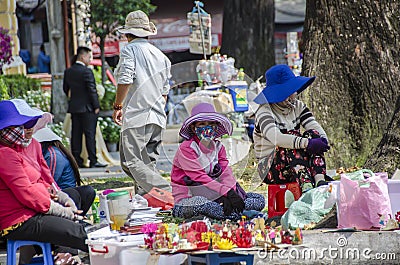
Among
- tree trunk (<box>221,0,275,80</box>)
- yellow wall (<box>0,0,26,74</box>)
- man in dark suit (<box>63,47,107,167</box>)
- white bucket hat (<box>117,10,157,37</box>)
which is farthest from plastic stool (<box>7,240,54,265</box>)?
tree trunk (<box>221,0,275,80</box>)

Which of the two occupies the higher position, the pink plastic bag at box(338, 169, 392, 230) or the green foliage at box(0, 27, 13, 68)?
the green foliage at box(0, 27, 13, 68)

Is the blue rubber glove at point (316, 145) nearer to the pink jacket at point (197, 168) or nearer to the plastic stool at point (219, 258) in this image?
the pink jacket at point (197, 168)

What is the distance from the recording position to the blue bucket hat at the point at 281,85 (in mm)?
6891

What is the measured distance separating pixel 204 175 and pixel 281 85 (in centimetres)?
102

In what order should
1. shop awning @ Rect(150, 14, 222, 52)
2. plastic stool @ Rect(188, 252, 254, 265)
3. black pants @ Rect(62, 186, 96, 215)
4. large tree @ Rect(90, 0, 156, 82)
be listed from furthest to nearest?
shop awning @ Rect(150, 14, 222, 52), large tree @ Rect(90, 0, 156, 82), black pants @ Rect(62, 186, 96, 215), plastic stool @ Rect(188, 252, 254, 265)

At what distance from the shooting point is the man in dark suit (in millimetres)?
12062

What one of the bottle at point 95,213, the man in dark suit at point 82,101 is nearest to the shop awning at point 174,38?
the man in dark suit at point 82,101

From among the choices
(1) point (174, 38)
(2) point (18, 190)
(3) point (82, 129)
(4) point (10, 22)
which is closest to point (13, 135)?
(2) point (18, 190)

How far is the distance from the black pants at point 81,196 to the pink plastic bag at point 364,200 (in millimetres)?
2015

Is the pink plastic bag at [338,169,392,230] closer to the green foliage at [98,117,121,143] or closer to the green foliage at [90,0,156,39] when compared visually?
the green foliage at [98,117,121,143]

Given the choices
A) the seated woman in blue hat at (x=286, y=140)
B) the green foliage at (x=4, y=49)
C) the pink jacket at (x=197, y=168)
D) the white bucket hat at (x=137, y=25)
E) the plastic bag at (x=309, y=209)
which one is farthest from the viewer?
the green foliage at (x=4, y=49)

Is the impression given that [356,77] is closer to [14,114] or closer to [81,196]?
[81,196]

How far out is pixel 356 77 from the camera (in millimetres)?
9391

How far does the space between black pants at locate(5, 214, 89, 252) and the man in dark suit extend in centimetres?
634
